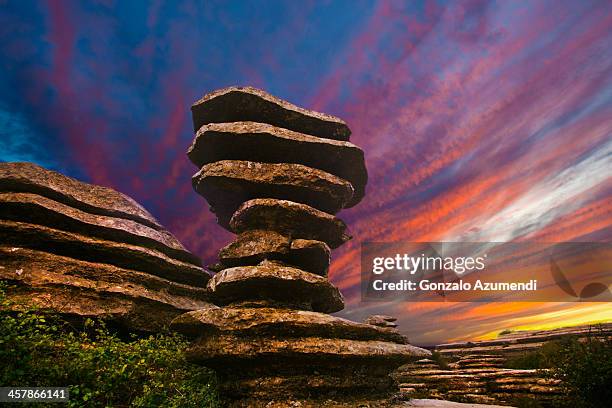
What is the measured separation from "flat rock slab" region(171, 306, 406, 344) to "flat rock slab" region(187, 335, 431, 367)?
0.19m

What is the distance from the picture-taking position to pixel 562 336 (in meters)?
22.7

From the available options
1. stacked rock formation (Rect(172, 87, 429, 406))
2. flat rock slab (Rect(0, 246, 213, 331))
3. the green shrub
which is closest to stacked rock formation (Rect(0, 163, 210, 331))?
flat rock slab (Rect(0, 246, 213, 331))

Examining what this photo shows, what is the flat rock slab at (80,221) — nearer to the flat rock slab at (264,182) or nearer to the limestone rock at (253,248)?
the flat rock slab at (264,182)

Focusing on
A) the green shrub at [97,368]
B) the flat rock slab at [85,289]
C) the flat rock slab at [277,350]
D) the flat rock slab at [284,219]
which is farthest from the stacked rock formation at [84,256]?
the flat rock slab at [277,350]

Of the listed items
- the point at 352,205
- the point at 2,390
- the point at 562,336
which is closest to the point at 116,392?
the point at 2,390

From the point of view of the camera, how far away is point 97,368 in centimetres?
949

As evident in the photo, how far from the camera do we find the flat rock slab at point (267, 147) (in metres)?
12.8

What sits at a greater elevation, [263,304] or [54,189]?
[54,189]

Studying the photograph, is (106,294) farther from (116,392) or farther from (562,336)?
(562,336)

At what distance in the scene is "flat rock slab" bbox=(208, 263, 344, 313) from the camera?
10984mm

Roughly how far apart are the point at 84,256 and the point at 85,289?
142 cm

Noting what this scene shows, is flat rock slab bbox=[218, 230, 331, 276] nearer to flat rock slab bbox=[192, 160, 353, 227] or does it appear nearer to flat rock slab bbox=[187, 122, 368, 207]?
flat rock slab bbox=[192, 160, 353, 227]

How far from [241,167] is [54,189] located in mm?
6695

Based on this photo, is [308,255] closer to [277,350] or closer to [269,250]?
[269,250]
